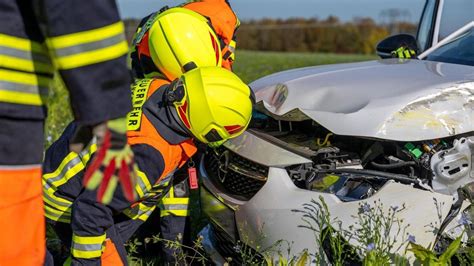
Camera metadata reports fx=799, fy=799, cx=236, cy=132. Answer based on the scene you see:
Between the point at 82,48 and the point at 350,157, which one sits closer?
the point at 82,48

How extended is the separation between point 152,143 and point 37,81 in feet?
4.42

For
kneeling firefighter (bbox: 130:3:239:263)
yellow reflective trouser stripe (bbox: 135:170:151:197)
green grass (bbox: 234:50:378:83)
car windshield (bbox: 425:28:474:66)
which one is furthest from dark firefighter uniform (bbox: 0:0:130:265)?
green grass (bbox: 234:50:378:83)

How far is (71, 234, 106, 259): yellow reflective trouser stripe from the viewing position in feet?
12.3

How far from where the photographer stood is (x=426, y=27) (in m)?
5.44

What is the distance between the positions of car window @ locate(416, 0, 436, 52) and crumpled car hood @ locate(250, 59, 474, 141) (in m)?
1.24

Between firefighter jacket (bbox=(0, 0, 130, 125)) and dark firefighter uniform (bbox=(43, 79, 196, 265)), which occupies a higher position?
firefighter jacket (bbox=(0, 0, 130, 125))

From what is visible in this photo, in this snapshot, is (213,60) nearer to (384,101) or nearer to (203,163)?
(203,163)

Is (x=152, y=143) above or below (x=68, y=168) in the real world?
above

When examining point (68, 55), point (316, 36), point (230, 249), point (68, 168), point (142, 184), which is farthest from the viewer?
point (316, 36)

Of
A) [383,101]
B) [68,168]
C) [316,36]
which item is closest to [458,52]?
[383,101]

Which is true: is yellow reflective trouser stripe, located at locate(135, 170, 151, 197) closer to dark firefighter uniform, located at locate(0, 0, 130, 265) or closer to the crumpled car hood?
the crumpled car hood

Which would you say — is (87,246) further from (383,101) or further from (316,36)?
(316,36)

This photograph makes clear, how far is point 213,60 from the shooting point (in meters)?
4.09

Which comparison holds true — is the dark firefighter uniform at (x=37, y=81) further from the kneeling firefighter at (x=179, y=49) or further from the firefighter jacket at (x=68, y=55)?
the kneeling firefighter at (x=179, y=49)
